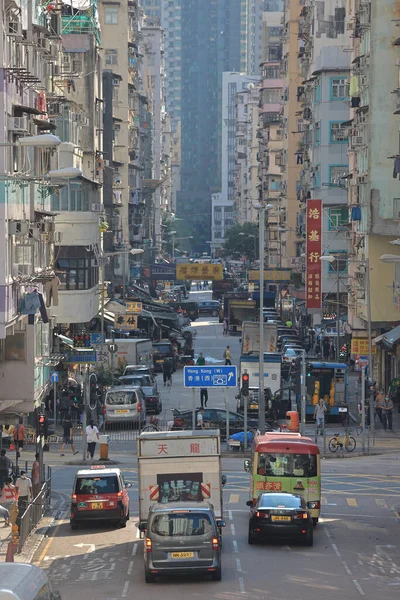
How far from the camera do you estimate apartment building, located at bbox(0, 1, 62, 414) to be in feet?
116

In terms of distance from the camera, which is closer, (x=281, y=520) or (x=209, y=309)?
(x=281, y=520)

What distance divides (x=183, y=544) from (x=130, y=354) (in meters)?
45.7

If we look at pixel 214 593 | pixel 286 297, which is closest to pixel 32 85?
pixel 214 593

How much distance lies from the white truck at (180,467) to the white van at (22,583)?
45.5ft

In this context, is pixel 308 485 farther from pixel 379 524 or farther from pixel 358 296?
pixel 358 296

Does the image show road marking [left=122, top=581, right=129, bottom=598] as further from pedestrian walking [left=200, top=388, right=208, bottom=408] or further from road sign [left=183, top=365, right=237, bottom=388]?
pedestrian walking [left=200, top=388, right=208, bottom=408]

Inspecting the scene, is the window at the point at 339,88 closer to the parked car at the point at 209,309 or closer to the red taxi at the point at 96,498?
the parked car at the point at 209,309

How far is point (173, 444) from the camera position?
30844mm

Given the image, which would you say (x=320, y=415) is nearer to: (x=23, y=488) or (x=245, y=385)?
(x=245, y=385)

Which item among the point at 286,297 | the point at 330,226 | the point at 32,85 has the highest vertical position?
the point at 32,85

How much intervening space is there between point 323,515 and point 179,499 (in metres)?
6.23

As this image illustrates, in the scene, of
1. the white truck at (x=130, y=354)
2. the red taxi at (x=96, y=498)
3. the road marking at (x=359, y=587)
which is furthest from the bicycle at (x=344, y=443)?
the road marking at (x=359, y=587)

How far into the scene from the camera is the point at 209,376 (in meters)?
48.3

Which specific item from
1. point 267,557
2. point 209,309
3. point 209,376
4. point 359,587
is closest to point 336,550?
point 267,557
